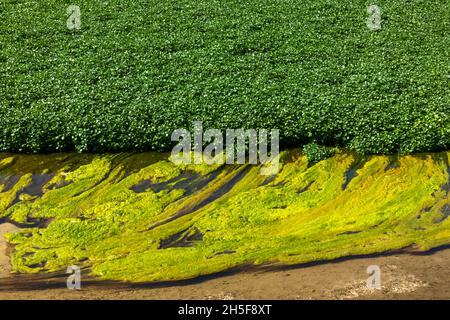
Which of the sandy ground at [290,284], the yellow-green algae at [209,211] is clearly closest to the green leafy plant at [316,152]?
the yellow-green algae at [209,211]

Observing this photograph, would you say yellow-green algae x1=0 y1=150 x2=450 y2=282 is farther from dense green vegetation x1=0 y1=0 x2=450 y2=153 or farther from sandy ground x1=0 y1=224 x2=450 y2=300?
dense green vegetation x1=0 y1=0 x2=450 y2=153

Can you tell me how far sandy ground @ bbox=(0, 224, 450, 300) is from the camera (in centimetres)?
714

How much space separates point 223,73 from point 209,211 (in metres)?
4.64

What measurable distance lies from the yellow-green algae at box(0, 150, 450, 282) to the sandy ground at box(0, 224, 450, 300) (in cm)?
20

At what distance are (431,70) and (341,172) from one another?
430 cm

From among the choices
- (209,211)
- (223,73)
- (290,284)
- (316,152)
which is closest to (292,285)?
(290,284)

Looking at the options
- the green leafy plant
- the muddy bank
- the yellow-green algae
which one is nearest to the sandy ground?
the muddy bank

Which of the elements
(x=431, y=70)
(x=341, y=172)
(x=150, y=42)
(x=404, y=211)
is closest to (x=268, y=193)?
(x=341, y=172)

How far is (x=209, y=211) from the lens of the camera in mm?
8984

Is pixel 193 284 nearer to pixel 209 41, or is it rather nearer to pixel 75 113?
pixel 75 113

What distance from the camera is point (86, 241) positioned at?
8406mm

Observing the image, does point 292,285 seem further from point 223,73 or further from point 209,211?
point 223,73

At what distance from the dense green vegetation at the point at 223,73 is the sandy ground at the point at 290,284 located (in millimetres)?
3196

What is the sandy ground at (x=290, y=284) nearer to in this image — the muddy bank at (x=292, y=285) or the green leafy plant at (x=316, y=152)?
the muddy bank at (x=292, y=285)
